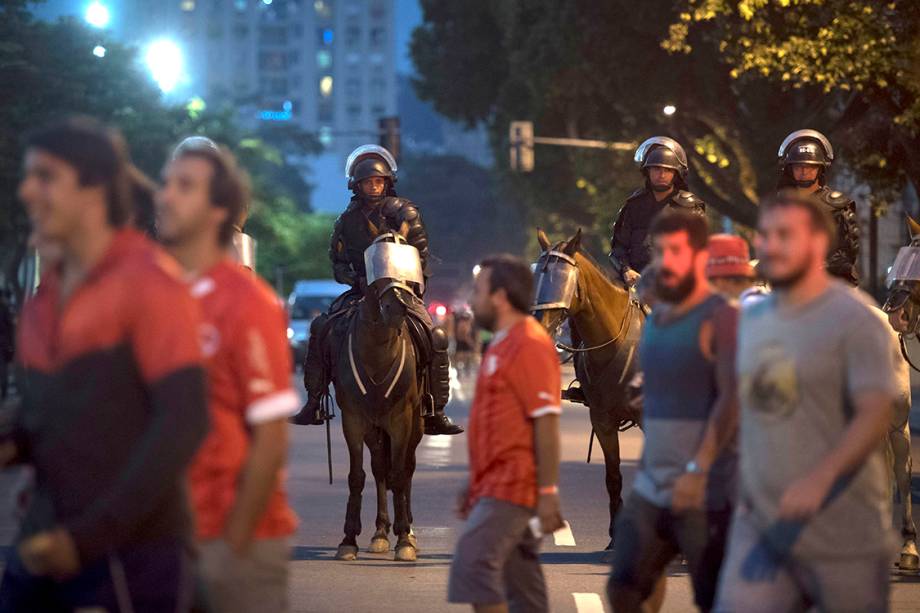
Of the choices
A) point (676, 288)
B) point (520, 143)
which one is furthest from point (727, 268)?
point (520, 143)

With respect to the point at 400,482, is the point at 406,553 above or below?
below

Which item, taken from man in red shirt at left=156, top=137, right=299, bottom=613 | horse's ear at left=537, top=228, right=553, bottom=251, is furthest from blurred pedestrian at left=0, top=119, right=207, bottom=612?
horse's ear at left=537, top=228, right=553, bottom=251

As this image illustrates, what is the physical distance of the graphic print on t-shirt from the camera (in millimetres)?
6359

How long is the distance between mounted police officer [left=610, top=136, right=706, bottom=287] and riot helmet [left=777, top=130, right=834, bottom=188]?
0.74 meters

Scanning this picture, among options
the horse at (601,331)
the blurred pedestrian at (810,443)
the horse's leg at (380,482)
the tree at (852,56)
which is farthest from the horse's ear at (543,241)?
the tree at (852,56)

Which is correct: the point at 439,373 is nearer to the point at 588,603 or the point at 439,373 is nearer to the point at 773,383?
the point at 588,603

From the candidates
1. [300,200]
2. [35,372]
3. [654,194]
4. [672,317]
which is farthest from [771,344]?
[300,200]

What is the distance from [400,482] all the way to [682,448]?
21.2ft

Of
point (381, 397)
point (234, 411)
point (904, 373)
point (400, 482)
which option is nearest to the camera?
point (234, 411)

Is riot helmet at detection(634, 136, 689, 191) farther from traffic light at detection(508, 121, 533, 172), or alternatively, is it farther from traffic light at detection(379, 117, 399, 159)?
traffic light at detection(508, 121, 533, 172)

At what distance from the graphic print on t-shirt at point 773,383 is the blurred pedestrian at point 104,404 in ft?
6.61

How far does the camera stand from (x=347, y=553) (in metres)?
13.5

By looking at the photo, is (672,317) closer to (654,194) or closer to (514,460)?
(514,460)

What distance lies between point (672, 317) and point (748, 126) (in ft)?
108
